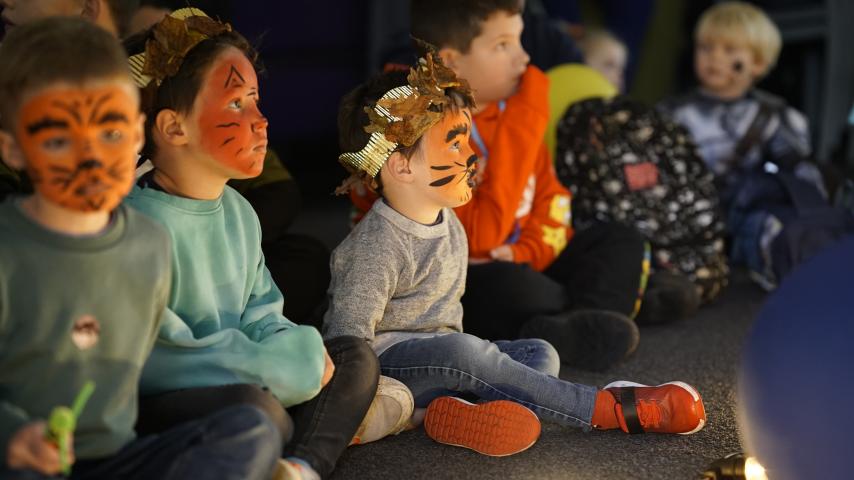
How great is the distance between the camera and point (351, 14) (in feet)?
12.7

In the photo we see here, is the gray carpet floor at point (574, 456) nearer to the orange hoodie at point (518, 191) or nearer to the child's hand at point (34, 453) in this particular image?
the orange hoodie at point (518, 191)

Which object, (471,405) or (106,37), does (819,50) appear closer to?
(471,405)

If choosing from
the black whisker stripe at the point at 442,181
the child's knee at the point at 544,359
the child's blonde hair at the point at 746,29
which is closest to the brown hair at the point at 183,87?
the black whisker stripe at the point at 442,181

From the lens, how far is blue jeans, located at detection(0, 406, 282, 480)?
1235 mm

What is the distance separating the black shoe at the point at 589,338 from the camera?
211 centimetres

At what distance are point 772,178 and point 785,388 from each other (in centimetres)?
178

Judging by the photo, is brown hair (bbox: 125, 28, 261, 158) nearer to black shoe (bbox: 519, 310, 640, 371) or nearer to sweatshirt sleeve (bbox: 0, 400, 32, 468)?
Result: sweatshirt sleeve (bbox: 0, 400, 32, 468)

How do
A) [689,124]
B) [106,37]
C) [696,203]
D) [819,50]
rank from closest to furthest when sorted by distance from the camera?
[106,37], [696,203], [689,124], [819,50]

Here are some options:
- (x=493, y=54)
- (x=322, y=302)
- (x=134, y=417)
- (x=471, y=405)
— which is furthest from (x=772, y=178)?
(x=134, y=417)

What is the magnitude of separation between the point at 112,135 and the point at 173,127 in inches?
11.3

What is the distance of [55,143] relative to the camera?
1194 millimetres

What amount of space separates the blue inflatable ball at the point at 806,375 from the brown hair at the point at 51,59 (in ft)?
2.92

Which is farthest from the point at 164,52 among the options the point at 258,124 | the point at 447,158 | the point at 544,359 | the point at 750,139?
the point at 750,139

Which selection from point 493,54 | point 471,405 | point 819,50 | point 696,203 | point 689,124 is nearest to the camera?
point 471,405
